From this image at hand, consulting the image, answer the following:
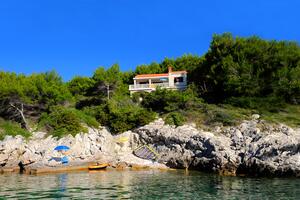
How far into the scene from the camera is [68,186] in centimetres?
2295

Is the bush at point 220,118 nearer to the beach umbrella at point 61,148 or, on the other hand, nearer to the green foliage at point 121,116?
the green foliage at point 121,116

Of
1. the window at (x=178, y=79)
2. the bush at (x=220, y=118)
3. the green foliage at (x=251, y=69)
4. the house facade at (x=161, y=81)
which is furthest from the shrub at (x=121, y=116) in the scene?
the window at (x=178, y=79)

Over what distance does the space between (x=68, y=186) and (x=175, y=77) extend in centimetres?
2990

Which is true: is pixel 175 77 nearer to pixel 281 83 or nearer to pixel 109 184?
pixel 281 83

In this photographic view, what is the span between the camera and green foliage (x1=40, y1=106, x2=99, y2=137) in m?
36.1

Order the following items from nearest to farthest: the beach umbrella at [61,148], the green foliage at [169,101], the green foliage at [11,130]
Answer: the beach umbrella at [61,148]
the green foliage at [11,130]
the green foliage at [169,101]

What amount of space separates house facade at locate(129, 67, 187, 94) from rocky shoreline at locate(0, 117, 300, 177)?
1131cm

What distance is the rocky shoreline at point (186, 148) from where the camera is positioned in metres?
28.3

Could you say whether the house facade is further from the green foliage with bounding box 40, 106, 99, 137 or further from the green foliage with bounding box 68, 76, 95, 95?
the green foliage with bounding box 40, 106, 99, 137

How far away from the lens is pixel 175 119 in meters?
36.9

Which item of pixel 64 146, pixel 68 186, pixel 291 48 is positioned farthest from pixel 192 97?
pixel 68 186

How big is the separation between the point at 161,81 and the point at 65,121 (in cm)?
1883

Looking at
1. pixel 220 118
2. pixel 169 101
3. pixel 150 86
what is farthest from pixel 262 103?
pixel 150 86

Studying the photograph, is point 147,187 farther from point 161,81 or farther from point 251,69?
point 161,81
